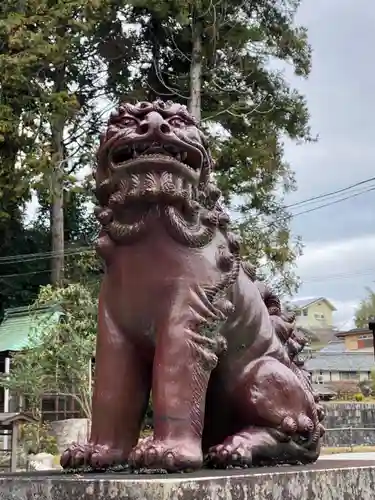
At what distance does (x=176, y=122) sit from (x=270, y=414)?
1012 mm

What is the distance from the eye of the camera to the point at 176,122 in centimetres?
235

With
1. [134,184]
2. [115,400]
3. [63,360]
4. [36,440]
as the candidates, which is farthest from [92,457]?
[36,440]

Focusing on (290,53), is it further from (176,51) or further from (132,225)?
(132,225)

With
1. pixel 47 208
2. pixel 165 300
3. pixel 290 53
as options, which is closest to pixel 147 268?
pixel 165 300

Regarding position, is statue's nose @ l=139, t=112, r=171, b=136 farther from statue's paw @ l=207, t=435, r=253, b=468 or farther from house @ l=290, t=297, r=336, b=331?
house @ l=290, t=297, r=336, b=331

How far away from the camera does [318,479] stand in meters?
2.04

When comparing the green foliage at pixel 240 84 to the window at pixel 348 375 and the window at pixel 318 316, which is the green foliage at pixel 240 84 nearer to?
the window at pixel 348 375

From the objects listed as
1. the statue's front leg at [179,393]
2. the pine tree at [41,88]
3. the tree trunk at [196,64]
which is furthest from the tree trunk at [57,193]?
the statue's front leg at [179,393]

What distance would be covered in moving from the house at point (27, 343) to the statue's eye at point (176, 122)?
35.5ft

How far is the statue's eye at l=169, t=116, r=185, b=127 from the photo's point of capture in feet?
7.67

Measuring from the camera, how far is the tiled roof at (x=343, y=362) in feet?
124

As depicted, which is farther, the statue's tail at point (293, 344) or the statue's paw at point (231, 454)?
the statue's tail at point (293, 344)

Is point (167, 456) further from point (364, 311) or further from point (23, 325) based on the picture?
point (364, 311)

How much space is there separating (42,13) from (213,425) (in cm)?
1331
